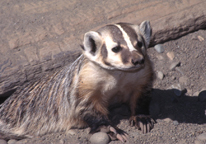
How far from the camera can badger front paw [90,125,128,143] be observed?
264 cm

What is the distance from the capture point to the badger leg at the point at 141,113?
2.78 metres

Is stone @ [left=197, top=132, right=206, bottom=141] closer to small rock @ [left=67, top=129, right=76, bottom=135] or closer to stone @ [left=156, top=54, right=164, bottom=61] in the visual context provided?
small rock @ [left=67, top=129, right=76, bottom=135]

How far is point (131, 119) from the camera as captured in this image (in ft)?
9.53

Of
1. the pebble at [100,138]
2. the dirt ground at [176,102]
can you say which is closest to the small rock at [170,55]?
the dirt ground at [176,102]

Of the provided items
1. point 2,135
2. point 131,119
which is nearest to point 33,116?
point 2,135

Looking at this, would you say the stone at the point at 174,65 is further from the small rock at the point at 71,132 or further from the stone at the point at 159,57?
the small rock at the point at 71,132

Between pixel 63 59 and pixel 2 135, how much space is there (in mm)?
1014

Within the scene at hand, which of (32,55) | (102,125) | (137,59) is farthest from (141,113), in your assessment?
(32,55)

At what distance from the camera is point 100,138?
260 cm

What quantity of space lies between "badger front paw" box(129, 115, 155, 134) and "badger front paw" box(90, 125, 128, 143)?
18 cm

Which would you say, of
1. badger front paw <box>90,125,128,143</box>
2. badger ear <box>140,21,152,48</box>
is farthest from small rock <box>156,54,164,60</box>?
badger front paw <box>90,125,128,143</box>

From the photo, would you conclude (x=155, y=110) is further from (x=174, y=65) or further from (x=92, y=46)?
(x=92, y=46)

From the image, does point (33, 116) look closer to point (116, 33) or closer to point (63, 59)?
point (63, 59)

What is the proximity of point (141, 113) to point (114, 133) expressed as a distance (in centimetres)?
42
